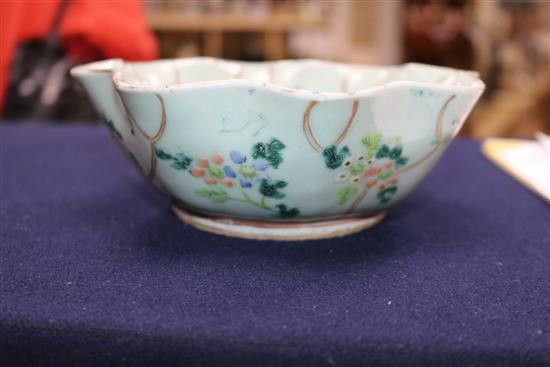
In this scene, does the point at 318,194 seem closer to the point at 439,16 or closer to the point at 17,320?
the point at 17,320

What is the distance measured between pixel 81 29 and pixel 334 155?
0.81 metres

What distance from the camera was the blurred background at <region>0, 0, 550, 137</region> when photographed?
0.99 meters

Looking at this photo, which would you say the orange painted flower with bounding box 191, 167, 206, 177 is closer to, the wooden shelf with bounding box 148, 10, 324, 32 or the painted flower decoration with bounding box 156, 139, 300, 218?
the painted flower decoration with bounding box 156, 139, 300, 218

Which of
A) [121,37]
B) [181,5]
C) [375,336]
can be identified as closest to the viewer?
[375,336]

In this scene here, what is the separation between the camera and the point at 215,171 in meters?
0.37

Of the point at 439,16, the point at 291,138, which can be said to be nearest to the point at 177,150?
the point at 291,138

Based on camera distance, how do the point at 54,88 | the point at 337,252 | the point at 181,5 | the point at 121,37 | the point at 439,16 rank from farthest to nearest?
the point at 439,16 → the point at 181,5 → the point at 121,37 → the point at 54,88 → the point at 337,252

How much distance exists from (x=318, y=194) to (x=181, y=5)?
2.18 meters

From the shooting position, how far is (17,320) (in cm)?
29

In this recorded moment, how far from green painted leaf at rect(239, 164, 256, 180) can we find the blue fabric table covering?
2.0 inches

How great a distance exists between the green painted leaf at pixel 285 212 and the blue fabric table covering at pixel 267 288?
0.02m

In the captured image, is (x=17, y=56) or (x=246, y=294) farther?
(x=17, y=56)

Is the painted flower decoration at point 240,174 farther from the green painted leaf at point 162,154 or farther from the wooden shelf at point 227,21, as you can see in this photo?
the wooden shelf at point 227,21

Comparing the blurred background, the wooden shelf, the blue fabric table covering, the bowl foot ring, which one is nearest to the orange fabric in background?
the blurred background
